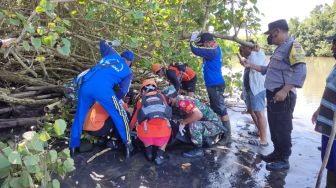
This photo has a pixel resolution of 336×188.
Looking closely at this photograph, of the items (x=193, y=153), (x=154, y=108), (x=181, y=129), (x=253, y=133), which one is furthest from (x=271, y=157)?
(x=154, y=108)

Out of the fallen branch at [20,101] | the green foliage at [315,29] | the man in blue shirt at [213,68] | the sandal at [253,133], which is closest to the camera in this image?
the fallen branch at [20,101]

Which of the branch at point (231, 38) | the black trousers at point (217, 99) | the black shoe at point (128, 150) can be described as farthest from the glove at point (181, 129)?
the branch at point (231, 38)

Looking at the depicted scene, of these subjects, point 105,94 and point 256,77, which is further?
point 256,77

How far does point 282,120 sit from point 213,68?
1.41 meters

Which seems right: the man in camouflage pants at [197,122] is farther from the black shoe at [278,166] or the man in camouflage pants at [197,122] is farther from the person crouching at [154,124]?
the black shoe at [278,166]

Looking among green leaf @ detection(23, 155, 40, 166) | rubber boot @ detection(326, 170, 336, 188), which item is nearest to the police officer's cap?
rubber boot @ detection(326, 170, 336, 188)

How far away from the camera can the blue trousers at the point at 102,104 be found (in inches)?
184

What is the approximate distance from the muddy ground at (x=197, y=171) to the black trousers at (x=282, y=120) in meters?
0.32

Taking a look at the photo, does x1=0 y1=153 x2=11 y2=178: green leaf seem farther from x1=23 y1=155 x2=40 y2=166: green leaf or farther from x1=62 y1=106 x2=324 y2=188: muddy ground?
x1=62 y1=106 x2=324 y2=188: muddy ground

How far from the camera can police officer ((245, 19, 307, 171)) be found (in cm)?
442

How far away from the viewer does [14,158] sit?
6.82ft

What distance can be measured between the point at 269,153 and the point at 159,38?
2.23 meters

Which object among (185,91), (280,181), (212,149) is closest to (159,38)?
(185,91)

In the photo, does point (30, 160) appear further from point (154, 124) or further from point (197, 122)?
point (197, 122)
